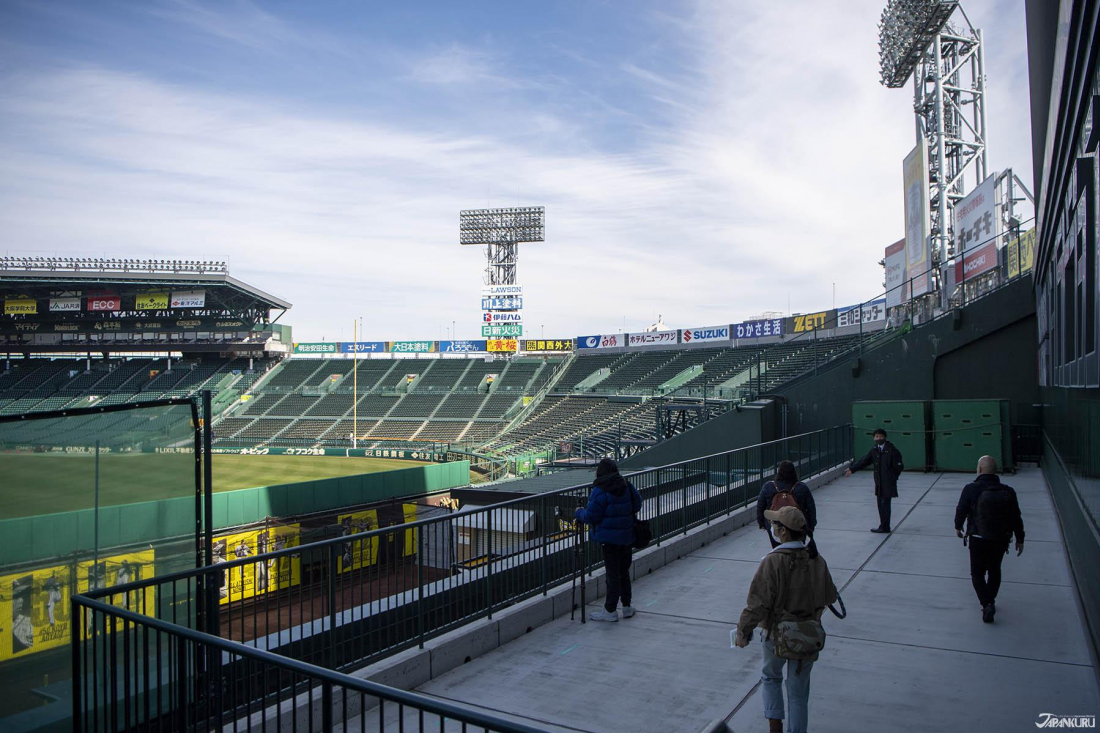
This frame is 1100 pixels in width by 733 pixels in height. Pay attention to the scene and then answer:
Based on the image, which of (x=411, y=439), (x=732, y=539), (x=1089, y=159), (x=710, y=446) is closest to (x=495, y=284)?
(x=411, y=439)

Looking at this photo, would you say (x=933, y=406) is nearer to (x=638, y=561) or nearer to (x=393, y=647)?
(x=638, y=561)

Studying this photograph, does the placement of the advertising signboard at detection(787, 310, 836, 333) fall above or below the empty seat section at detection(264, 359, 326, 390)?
above

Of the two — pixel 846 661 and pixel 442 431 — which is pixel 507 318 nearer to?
pixel 442 431

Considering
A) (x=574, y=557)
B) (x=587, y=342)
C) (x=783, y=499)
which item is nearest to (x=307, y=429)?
(x=587, y=342)

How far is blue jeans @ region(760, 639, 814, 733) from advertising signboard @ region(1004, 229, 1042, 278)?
18790 millimetres

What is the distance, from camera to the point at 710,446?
19.4 meters

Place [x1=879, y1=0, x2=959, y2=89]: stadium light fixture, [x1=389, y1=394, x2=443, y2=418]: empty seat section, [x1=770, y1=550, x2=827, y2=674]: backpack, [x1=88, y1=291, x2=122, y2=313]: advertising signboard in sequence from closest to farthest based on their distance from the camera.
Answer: [x1=770, y1=550, x2=827, y2=674]: backpack
[x1=879, y1=0, x2=959, y2=89]: stadium light fixture
[x1=389, y1=394, x2=443, y2=418]: empty seat section
[x1=88, y1=291, x2=122, y2=313]: advertising signboard

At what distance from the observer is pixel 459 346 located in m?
72.4

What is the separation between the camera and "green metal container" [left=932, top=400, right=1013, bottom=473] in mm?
16047

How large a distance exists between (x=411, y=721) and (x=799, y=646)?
262cm

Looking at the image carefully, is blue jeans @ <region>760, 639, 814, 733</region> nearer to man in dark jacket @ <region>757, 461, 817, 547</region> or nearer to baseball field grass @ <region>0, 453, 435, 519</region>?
man in dark jacket @ <region>757, 461, 817, 547</region>

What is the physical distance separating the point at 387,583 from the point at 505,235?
65.1 m

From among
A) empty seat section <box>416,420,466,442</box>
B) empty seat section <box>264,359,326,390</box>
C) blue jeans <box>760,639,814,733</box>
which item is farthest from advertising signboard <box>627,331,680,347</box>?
blue jeans <box>760,639,814,733</box>

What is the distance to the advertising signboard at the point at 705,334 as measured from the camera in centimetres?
5812
